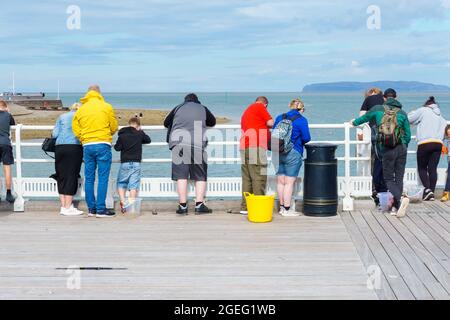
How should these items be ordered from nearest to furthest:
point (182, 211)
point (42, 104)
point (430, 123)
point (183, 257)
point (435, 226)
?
point (183, 257) < point (435, 226) < point (182, 211) < point (430, 123) < point (42, 104)

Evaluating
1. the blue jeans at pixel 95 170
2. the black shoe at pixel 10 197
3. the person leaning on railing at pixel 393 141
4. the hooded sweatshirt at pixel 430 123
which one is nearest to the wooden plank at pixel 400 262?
the person leaning on railing at pixel 393 141

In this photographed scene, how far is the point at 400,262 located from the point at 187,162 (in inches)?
143

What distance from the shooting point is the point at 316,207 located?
9.38 m

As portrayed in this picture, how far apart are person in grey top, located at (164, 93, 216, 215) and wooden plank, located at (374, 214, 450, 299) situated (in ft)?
8.83

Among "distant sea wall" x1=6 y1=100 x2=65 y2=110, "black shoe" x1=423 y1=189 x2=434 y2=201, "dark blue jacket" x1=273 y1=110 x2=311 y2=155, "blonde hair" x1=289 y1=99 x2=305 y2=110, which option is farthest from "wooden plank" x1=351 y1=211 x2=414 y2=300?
"distant sea wall" x1=6 y1=100 x2=65 y2=110

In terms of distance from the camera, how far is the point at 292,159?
30.5ft

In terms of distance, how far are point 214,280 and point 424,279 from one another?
1.87 metres

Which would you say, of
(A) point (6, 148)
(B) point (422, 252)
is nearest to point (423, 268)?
(B) point (422, 252)

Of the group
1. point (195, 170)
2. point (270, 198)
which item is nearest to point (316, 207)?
point (270, 198)

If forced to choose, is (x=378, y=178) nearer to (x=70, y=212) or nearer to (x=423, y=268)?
(x=423, y=268)

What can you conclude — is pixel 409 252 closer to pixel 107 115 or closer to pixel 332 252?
pixel 332 252

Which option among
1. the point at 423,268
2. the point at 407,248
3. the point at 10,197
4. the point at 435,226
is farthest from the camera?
the point at 10,197
